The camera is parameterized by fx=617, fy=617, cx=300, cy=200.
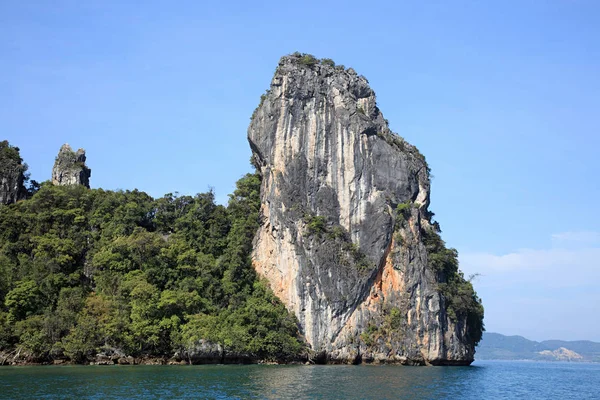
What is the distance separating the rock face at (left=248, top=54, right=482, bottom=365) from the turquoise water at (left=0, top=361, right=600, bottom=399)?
30.9 ft

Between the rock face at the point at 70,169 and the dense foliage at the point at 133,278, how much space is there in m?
7.83

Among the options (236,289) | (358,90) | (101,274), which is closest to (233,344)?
(236,289)

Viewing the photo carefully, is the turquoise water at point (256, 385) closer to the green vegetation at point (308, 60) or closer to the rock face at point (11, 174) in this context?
the rock face at point (11, 174)

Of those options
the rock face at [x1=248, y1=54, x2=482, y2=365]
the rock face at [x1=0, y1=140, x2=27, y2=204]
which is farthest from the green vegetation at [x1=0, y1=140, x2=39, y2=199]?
the rock face at [x1=248, y1=54, x2=482, y2=365]

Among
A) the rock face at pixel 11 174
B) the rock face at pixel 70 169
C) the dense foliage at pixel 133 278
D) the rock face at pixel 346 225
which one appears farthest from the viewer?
the rock face at pixel 70 169

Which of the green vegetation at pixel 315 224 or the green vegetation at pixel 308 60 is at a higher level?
the green vegetation at pixel 308 60

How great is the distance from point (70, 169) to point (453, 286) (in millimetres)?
43802

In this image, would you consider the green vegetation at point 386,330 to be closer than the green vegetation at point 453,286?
Yes

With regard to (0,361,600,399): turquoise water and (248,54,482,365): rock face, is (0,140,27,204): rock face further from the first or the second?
(0,361,600,399): turquoise water

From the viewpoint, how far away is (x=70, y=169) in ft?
230

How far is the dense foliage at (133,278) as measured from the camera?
45.2m

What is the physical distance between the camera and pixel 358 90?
206 ft

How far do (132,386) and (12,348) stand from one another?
18.7 meters

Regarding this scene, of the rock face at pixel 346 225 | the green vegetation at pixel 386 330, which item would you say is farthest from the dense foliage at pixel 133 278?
the green vegetation at pixel 386 330
